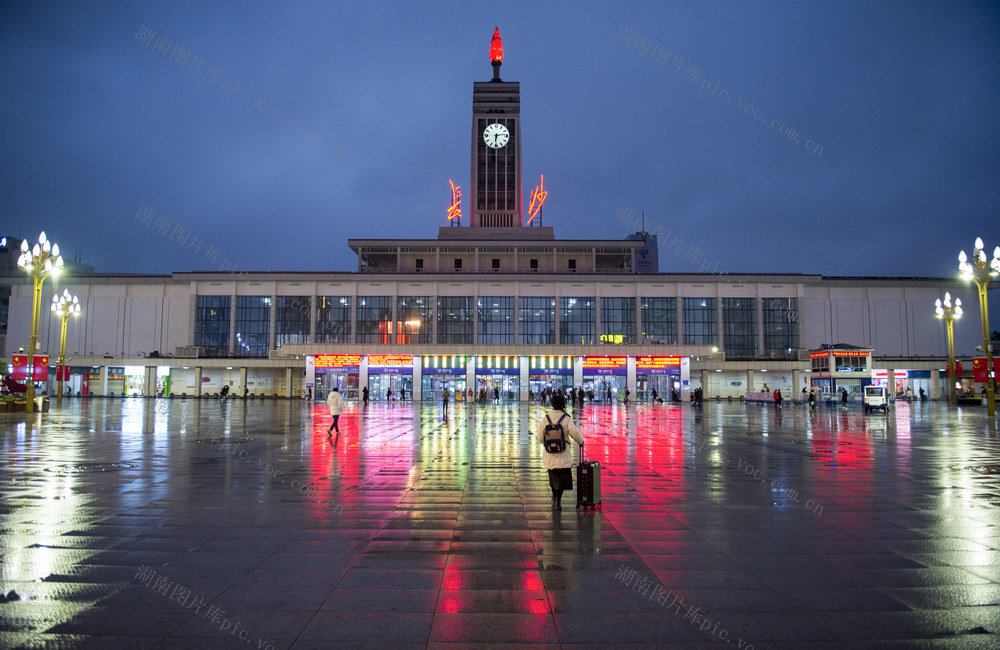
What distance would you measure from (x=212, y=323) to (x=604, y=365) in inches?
1773

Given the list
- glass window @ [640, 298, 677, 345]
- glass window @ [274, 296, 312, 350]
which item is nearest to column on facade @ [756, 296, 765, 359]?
glass window @ [640, 298, 677, 345]

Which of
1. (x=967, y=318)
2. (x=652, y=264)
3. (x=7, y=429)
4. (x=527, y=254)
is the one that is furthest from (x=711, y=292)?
(x=652, y=264)

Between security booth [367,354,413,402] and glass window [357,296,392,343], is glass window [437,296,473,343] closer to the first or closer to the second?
glass window [357,296,392,343]

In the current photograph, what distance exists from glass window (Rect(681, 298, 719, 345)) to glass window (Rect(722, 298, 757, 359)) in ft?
4.02

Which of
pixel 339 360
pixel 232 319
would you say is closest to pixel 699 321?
pixel 339 360

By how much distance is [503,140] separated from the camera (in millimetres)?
90000

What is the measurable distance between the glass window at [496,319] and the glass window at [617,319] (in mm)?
10750

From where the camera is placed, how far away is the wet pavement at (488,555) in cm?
454

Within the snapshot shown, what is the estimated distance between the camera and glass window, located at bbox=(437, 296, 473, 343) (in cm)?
6988

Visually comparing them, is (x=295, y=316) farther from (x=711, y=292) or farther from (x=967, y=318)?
(x=967, y=318)

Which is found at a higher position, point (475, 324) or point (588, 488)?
point (475, 324)

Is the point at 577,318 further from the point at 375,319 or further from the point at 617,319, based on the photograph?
the point at 375,319

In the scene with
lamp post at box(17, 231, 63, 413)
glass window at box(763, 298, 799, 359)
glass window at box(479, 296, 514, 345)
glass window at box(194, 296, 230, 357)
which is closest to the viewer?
lamp post at box(17, 231, 63, 413)

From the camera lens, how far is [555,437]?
8.78m
